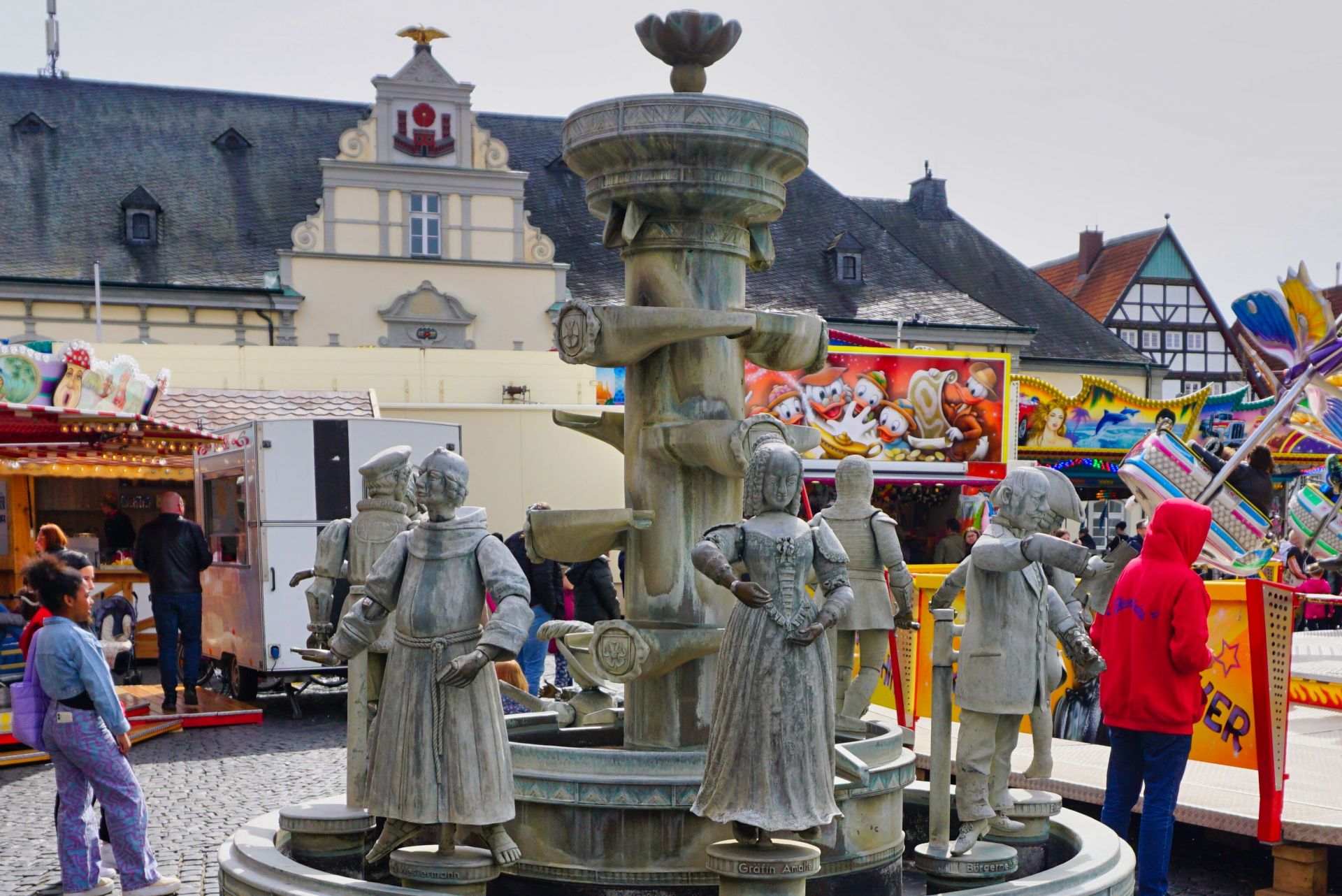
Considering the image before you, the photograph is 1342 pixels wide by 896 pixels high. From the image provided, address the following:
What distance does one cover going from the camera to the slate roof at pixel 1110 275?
4538 cm

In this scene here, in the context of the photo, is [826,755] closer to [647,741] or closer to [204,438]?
[647,741]

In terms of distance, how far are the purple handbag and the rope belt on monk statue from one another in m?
2.50

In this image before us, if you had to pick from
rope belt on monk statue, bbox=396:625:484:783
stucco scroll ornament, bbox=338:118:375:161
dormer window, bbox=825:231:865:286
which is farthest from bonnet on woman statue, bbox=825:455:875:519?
dormer window, bbox=825:231:865:286

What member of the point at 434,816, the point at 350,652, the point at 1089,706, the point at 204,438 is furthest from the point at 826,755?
the point at 204,438

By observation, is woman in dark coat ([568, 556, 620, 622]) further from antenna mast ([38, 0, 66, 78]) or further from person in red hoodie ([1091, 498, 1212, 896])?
antenna mast ([38, 0, 66, 78])

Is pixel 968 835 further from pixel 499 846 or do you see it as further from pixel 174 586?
pixel 174 586

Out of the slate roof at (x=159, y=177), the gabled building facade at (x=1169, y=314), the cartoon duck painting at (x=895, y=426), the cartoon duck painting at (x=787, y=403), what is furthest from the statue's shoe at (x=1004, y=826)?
the gabled building facade at (x=1169, y=314)

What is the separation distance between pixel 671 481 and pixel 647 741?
1098 millimetres

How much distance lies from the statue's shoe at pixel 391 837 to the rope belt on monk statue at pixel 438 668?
39cm

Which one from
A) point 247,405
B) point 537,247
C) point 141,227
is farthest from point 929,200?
point 247,405

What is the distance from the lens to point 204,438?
49.9 ft

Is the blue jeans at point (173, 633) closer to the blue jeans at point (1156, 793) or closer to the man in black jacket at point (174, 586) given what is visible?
the man in black jacket at point (174, 586)

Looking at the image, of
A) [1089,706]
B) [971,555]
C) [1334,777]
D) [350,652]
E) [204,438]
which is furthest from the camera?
[204,438]

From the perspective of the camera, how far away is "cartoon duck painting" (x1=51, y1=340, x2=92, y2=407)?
13398mm
